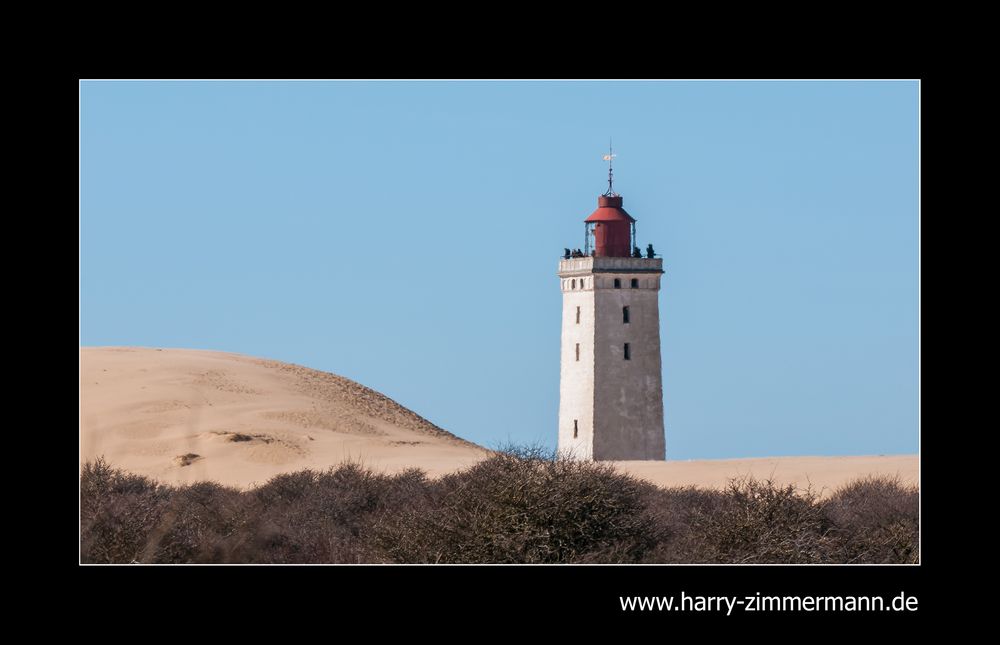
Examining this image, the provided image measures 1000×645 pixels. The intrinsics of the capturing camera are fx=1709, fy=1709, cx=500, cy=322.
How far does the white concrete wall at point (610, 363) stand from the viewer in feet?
167

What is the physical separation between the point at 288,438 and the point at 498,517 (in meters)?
25.1

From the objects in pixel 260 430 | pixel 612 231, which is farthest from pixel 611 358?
pixel 260 430

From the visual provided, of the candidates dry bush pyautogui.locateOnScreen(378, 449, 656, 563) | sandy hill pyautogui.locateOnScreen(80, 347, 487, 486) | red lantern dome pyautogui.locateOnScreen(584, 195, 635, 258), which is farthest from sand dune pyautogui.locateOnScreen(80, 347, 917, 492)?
dry bush pyautogui.locateOnScreen(378, 449, 656, 563)

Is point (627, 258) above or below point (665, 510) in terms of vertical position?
above

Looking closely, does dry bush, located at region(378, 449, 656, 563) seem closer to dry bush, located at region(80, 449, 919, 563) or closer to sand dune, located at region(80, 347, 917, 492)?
dry bush, located at region(80, 449, 919, 563)

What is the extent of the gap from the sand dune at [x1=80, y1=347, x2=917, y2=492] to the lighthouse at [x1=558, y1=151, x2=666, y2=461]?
3.88 metres

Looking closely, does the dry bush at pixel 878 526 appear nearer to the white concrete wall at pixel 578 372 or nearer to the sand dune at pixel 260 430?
the sand dune at pixel 260 430

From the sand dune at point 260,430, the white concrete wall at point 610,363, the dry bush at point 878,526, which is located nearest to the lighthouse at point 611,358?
the white concrete wall at point 610,363

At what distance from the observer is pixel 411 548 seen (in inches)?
788

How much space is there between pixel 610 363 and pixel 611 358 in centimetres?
15

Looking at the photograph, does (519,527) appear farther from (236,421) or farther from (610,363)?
(610,363)
